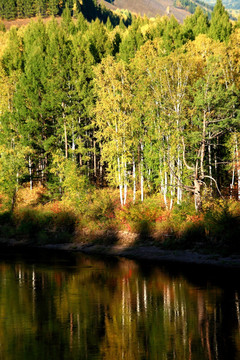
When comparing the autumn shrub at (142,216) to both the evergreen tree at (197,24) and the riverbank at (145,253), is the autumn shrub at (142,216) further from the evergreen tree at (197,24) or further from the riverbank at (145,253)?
the evergreen tree at (197,24)

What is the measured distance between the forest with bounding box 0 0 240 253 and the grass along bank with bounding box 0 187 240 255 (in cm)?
18

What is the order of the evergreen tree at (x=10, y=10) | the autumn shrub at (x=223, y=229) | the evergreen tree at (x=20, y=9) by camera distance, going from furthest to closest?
the evergreen tree at (x=10, y=10) < the evergreen tree at (x=20, y=9) < the autumn shrub at (x=223, y=229)

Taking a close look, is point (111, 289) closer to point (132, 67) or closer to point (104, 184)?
point (132, 67)

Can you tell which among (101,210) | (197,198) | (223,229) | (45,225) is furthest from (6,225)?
(223,229)

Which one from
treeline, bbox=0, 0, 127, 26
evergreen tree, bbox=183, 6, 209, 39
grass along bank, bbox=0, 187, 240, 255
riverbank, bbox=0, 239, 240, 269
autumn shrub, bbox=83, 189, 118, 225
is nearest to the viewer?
riverbank, bbox=0, 239, 240, 269

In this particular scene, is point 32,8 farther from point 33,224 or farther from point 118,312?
point 118,312

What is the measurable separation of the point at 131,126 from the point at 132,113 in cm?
134

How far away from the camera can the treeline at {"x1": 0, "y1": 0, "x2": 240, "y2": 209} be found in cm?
4219

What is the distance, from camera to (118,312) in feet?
76.2

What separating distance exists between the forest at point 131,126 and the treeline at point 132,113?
0.13m

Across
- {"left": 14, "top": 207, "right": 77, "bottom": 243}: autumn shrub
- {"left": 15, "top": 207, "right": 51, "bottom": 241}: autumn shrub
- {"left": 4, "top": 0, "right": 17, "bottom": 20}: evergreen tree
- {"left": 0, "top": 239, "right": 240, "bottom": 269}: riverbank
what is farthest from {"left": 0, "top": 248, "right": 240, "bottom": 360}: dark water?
{"left": 4, "top": 0, "right": 17, "bottom": 20}: evergreen tree

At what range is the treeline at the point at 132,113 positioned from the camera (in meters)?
42.2

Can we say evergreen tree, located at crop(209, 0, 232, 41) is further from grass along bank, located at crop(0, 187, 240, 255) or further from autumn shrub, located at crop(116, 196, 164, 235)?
autumn shrub, located at crop(116, 196, 164, 235)

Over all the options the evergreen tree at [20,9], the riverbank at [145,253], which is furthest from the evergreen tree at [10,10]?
the riverbank at [145,253]
